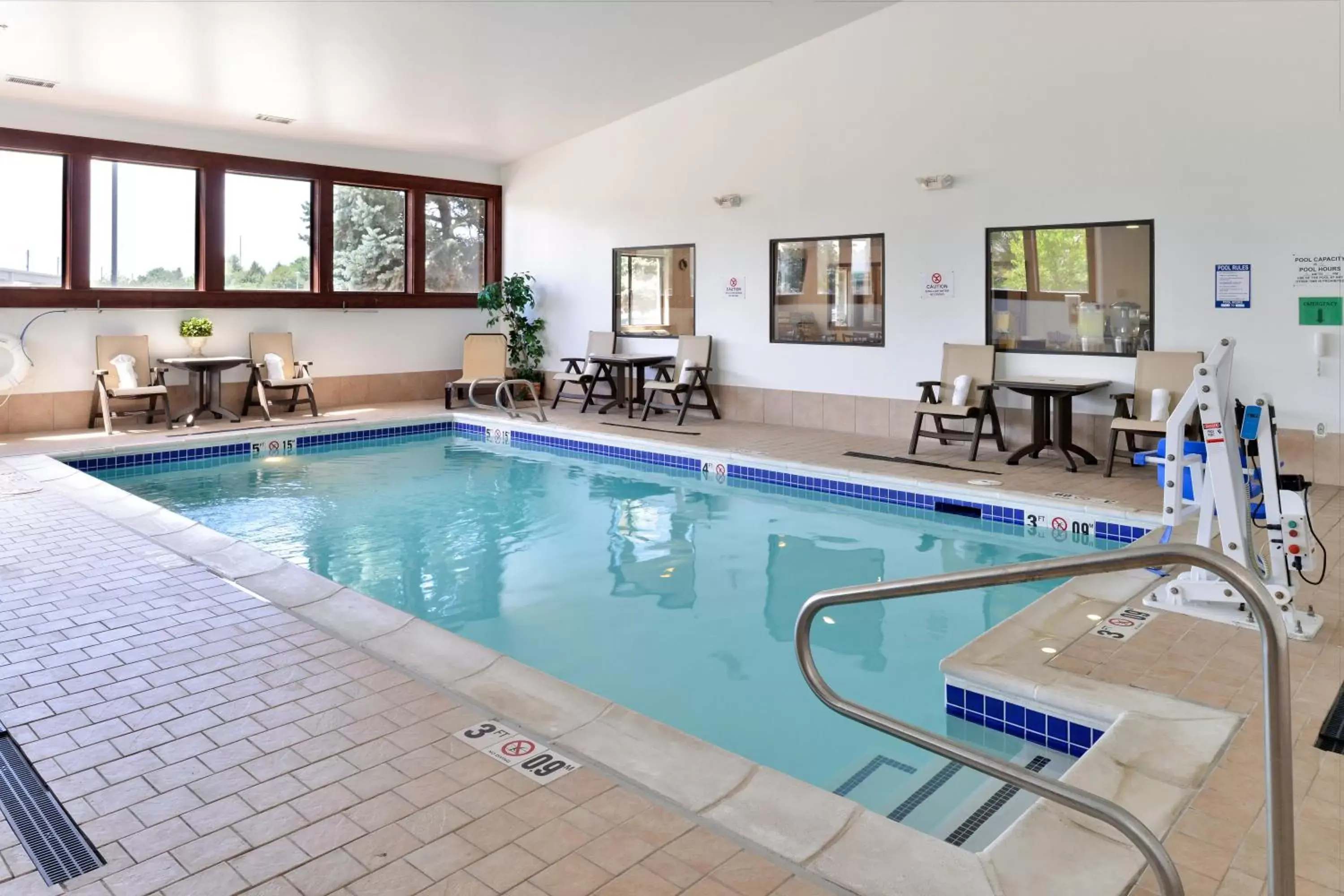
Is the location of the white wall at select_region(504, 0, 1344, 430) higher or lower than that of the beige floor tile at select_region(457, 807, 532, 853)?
higher

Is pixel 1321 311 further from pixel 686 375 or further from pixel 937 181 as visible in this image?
pixel 686 375

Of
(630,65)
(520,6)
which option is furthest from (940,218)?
(520,6)

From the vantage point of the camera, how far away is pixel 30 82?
27.5ft

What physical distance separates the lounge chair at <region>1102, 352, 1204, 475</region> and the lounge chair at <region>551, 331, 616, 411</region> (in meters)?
5.78

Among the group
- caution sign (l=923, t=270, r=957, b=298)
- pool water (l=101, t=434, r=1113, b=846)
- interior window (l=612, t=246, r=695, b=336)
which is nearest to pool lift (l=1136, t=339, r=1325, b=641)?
pool water (l=101, t=434, r=1113, b=846)

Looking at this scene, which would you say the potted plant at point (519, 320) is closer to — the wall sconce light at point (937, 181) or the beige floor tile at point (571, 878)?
the wall sconce light at point (937, 181)

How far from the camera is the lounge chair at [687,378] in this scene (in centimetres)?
1011

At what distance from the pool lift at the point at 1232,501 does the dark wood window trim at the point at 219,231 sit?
9.65 m

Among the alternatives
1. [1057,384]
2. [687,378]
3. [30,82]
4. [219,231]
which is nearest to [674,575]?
[1057,384]

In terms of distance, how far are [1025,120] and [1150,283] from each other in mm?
Answer: 1706

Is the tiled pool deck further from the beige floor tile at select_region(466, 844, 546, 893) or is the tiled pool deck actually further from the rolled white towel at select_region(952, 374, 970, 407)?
the rolled white towel at select_region(952, 374, 970, 407)

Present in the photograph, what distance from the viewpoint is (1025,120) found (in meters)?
7.93

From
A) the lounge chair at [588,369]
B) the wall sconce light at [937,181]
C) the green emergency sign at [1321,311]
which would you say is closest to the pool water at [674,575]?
the lounge chair at [588,369]

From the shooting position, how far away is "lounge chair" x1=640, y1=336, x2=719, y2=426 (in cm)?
1011
